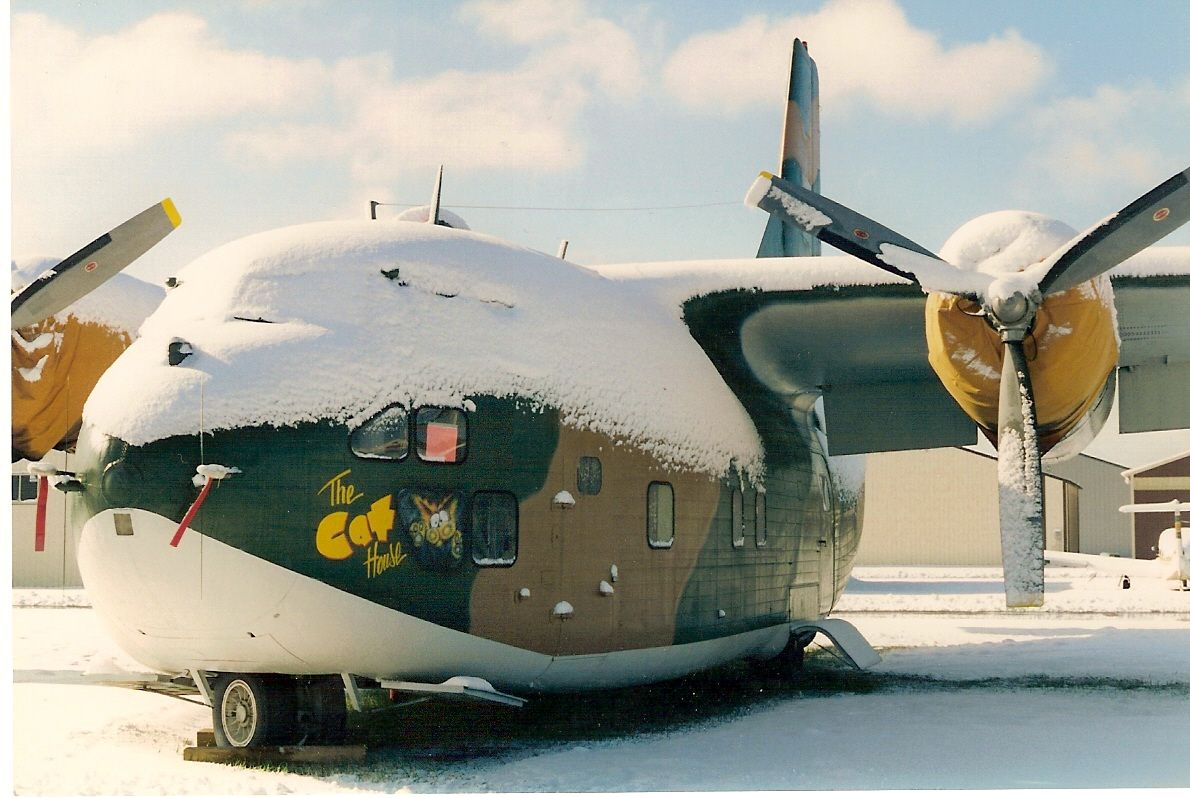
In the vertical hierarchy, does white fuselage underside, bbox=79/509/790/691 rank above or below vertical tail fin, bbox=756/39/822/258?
below

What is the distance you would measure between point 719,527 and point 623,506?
54.6 inches

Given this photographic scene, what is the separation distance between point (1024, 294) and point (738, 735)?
397 centimetres

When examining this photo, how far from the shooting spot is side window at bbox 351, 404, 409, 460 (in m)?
7.55

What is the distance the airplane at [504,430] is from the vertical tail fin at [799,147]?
16.5 feet

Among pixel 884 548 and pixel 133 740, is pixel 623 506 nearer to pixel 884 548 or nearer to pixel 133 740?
pixel 133 740

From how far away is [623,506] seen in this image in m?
8.88

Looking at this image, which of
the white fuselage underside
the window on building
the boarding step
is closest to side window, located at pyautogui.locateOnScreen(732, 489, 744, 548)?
the boarding step

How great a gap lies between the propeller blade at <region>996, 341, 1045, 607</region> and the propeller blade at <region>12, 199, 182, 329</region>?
21.3 ft

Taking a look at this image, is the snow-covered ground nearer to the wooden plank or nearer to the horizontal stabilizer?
the wooden plank

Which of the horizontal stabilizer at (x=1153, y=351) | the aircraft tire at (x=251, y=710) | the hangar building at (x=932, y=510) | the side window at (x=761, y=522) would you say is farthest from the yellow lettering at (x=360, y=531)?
the hangar building at (x=932, y=510)

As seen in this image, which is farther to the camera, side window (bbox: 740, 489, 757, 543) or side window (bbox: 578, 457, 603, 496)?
side window (bbox: 740, 489, 757, 543)

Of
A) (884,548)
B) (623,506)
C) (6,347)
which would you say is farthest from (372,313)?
(884,548)

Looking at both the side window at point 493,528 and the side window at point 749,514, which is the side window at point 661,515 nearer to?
the side window at point 749,514

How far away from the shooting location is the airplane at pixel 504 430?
730 centimetres
